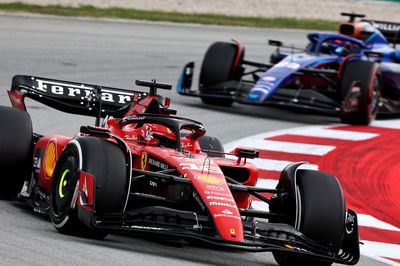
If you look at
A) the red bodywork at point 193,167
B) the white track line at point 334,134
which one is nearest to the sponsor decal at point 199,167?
the red bodywork at point 193,167

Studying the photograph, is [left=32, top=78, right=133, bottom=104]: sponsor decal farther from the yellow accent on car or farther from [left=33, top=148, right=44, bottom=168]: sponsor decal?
the yellow accent on car

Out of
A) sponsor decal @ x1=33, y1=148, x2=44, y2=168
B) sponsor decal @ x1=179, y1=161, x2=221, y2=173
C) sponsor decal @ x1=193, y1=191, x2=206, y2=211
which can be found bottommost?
sponsor decal @ x1=33, y1=148, x2=44, y2=168

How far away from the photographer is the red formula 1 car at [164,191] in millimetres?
7027

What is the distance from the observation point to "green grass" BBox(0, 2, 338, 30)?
26.5 m

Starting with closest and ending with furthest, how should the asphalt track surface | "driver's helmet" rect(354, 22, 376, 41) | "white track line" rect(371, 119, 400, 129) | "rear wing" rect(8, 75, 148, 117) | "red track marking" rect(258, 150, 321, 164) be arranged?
the asphalt track surface → "rear wing" rect(8, 75, 148, 117) → "red track marking" rect(258, 150, 321, 164) → "white track line" rect(371, 119, 400, 129) → "driver's helmet" rect(354, 22, 376, 41)

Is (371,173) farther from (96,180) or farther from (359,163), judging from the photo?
(96,180)

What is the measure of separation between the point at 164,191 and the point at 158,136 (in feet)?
2.26

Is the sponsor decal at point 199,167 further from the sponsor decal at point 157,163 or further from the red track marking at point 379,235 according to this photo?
the red track marking at point 379,235

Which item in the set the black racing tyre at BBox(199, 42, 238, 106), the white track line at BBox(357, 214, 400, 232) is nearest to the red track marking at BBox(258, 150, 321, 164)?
the white track line at BBox(357, 214, 400, 232)

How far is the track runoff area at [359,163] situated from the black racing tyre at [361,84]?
192mm

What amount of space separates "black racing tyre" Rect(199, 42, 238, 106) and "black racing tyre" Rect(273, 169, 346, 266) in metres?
8.76

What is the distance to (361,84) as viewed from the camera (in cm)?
1554

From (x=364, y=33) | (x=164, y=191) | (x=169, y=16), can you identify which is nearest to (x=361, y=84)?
(x=364, y=33)

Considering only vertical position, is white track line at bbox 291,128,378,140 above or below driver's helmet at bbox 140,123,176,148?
below
